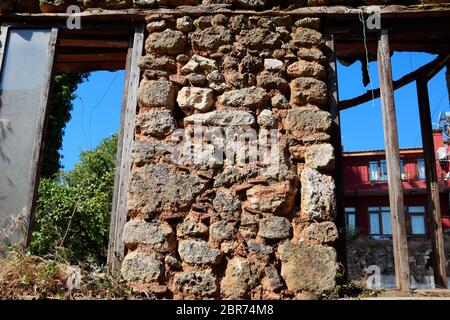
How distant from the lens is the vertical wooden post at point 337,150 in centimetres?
288

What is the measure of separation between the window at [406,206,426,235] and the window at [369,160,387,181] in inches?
66.5

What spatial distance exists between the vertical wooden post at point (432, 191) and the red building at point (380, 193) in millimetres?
13429

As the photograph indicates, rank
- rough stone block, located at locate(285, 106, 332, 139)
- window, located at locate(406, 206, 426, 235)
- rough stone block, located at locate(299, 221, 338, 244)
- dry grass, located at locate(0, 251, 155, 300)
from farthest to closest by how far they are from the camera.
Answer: window, located at locate(406, 206, 426, 235) → rough stone block, located at locate(285, 106, 332, 139) → rough stone block, located at locate(299, 221, 338, 244) → dry grass, located at locate(0, 251, 155, 300)

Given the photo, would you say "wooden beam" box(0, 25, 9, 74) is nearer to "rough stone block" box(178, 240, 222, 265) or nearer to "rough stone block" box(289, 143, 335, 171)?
"rough stone block" box(178, 240, 222, 265)

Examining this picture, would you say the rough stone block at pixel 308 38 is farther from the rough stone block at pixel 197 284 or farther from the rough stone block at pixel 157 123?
the rough stone block at pixel 197 284

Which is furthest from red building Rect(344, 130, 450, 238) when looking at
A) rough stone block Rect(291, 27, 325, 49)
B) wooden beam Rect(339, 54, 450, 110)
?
rough stone block Rect(291, 27, 325, 49)

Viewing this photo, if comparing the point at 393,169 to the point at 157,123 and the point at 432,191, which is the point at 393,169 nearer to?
the point at 432,191

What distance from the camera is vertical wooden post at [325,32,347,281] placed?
2883 millimetres

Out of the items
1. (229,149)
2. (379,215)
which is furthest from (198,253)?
(379,215)

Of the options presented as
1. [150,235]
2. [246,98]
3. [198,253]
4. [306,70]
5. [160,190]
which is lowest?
[198,253]

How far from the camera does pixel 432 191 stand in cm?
424

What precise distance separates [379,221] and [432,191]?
48.4 ft
